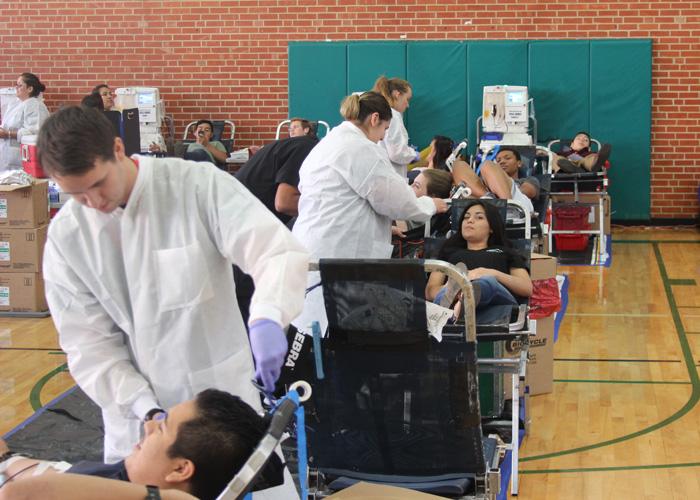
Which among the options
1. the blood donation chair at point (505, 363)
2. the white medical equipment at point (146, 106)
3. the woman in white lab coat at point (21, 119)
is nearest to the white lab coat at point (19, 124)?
the woman in white lab coat at point (21, 119)

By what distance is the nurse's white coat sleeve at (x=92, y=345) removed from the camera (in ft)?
7.88

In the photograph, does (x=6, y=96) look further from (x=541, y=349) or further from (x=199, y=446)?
(x=199, y=446)

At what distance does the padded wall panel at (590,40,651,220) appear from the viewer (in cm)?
1074

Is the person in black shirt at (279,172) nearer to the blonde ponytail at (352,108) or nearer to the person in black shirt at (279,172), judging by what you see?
the person in black shirt at (279,172)

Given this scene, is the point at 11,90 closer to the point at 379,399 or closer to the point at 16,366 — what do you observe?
the point at 16,366

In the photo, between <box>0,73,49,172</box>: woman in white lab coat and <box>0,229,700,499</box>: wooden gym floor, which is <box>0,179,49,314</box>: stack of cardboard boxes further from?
<box>0,73,49,172</box>: woman in white lab coat

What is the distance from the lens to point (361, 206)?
14.1 feet

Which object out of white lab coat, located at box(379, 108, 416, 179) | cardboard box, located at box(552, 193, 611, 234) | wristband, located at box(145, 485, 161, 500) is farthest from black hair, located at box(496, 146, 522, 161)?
wristband, located at box(145, 485, 161, 500)

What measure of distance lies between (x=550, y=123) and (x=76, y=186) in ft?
30.2

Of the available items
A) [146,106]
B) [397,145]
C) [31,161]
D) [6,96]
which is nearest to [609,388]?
[397,145]

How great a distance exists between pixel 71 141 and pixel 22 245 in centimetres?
535

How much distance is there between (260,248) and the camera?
2.21 metres

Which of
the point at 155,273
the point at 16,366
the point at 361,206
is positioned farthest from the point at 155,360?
the point at 16,366

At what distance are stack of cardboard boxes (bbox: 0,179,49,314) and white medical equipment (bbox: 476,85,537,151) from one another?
4592 mm
